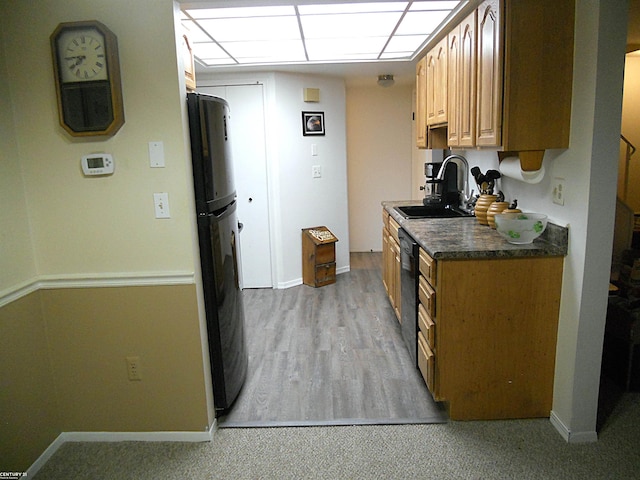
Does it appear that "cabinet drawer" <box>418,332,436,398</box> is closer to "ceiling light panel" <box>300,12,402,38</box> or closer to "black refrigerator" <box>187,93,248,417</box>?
"black refrigerator" <box>187,93,248,417</box>

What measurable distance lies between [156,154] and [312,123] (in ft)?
9.61

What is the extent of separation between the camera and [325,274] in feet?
15.9

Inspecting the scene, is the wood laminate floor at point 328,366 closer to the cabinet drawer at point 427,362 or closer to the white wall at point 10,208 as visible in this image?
the cabinet drawer at point 427,362

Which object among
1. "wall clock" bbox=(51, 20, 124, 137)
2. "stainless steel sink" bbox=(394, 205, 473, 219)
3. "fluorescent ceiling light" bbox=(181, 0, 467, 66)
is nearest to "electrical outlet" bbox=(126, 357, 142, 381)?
"wall clock" bbox=(51, 20, 124, 137)

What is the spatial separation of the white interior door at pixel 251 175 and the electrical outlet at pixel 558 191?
303 cm

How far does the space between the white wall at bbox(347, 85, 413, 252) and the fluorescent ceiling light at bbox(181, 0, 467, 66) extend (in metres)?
1.82

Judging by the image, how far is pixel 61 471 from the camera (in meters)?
2.12

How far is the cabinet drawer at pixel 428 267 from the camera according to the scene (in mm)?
2315

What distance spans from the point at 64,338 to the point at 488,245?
2.18 meters

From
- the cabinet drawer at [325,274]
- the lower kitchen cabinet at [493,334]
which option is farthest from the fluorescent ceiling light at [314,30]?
the cabinet drawer at [325,274]

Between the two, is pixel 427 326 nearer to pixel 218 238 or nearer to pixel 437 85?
pixel 218 238

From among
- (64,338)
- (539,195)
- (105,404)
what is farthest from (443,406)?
(64,338)

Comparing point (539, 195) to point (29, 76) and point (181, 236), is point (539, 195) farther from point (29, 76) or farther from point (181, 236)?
point (29, 76)

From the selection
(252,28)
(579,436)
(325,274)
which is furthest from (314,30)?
(579,436)
